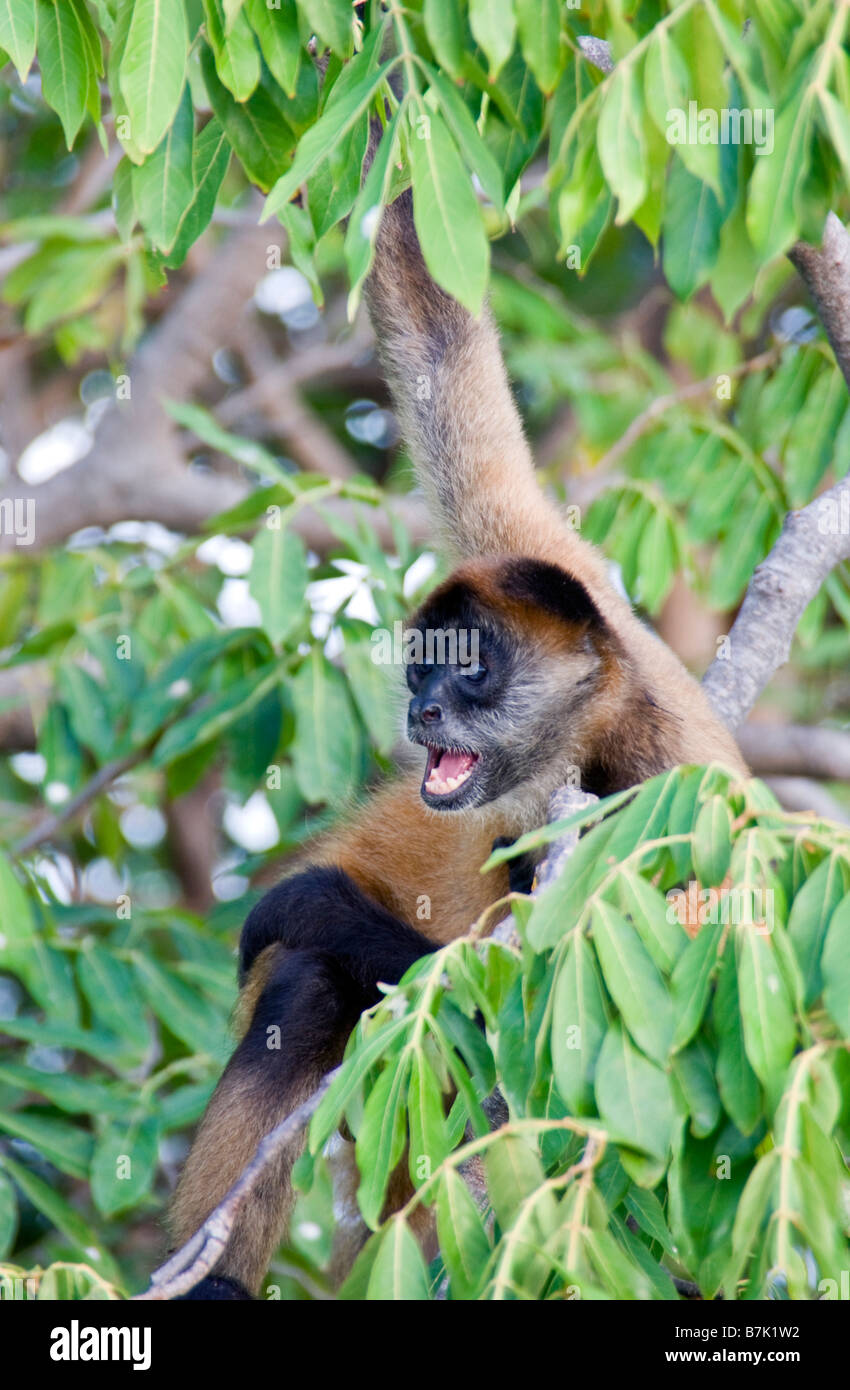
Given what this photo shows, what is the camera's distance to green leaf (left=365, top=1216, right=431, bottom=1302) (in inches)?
67.3

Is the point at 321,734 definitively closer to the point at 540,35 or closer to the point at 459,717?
the point at 459,717

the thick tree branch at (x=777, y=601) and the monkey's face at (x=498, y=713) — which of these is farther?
the thick tree branch at (x=777, y=601)

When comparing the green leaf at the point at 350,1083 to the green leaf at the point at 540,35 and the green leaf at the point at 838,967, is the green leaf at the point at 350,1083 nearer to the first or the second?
the green leaf at the point at 838,967

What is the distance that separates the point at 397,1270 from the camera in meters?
1.71

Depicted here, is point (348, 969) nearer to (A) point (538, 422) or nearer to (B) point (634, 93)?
(B) point (634, 93)

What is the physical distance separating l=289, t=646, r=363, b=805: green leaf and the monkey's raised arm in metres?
0.54

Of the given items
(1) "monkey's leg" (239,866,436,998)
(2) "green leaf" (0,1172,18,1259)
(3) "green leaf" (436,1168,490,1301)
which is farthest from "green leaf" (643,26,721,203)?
(2) "green leaf" (0,1172,18,1259)

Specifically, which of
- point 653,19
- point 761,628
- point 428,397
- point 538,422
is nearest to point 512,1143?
point 653,19

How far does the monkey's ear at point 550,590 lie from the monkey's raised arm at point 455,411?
11.9 inches

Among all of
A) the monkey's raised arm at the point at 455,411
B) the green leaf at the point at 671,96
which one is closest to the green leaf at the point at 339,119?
the green leaf at the point at 671,96

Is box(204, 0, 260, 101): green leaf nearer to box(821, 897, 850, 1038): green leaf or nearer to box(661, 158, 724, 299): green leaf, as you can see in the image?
box(661, 158, 724, 299): green leaf

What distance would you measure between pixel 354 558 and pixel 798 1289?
3.13 meters

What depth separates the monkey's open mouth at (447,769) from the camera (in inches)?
141

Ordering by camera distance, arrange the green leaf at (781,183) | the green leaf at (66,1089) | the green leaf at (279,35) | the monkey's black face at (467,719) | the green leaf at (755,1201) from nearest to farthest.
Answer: the green leaf at (755,1201)
the green leaf at (781,183)
the green leaf at (279,35)
the monkey's black face at (467,719)
the green leaf at (66,1089)
